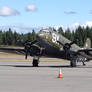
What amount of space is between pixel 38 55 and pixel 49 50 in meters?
1.29

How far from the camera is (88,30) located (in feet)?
600

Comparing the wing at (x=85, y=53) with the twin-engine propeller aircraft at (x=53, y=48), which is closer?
the twin-engine propeller aircraft at (x=53, y=48)

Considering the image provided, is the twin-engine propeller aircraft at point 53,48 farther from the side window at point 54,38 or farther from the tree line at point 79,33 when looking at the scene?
the tree line at point 79,33

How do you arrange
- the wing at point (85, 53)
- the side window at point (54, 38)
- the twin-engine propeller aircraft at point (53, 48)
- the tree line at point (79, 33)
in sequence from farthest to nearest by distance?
1. the tree line at point (79, 33)
2. the wing at point (85, 53)
3. the side window at point (54, 38)
4. the twin-engine propeller aircraft at point (53, 48)

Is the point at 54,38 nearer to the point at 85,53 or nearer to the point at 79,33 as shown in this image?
→ the point at 85,53

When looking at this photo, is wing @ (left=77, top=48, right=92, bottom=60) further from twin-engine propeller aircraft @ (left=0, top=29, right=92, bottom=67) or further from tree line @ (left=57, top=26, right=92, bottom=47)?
tree line @ (left=57, top=26, right=92, bottom=47)

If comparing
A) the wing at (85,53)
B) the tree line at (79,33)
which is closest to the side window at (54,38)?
the wing at (85,53)

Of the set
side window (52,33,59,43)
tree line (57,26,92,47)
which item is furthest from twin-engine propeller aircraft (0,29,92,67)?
tree line (57,26,92,47)

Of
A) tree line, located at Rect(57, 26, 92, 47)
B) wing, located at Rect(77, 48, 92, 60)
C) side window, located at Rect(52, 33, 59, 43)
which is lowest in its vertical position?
wing, located at Rect(77, 48, 92, 60)

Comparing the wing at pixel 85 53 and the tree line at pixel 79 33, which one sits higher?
the tree line at pixel 79 33

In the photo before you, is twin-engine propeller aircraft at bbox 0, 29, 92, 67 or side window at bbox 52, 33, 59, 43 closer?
twin-engine propeller aircraft at bbox 0, 29, 92, 67

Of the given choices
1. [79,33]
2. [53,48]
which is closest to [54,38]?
[53,48]

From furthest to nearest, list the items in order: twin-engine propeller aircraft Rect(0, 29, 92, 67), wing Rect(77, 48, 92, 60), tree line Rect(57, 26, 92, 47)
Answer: tree line Rect(57, 26, 92, 47) → wing Rect(77, 48, 92, 60) → twin-engine propeller aircraft Rect(0, 29, 92, 67)
